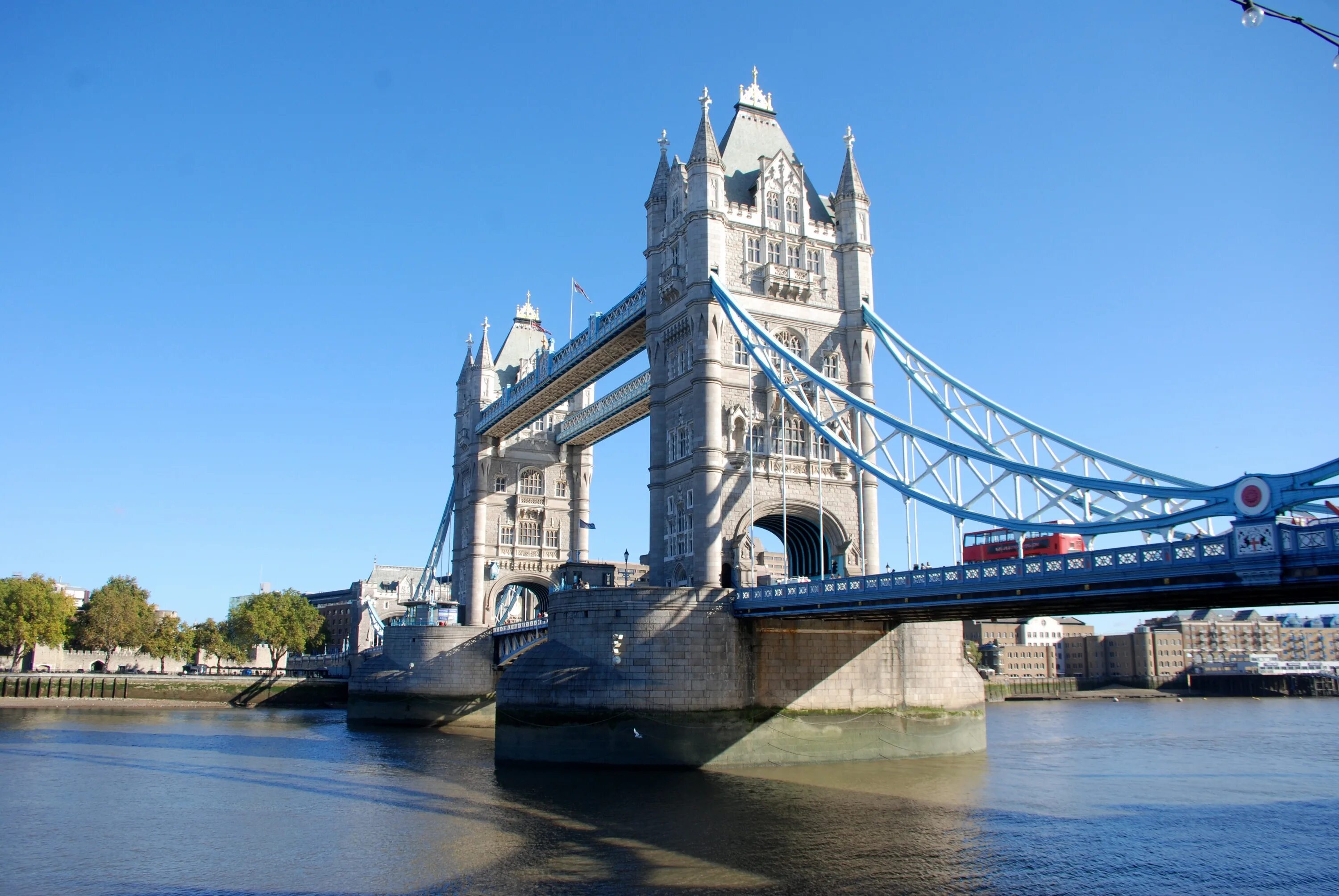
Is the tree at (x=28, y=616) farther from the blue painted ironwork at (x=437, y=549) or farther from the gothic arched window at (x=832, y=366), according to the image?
the gothic arched window at (x=832, y=366)

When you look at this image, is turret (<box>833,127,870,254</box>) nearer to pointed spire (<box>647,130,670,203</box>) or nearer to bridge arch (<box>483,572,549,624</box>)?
pointed spire (<box>647,130,670,203</box>)

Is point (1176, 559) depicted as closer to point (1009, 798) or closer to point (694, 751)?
point (1009, 798)

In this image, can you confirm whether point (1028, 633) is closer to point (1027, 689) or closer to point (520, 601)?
point (1027, 689)

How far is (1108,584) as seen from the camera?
2547 centimetres

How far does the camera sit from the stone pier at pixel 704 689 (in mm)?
36156

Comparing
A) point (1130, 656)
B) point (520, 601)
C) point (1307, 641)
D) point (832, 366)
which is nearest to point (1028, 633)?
point (1130, 656)

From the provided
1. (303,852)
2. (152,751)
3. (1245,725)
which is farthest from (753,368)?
(1245,725)

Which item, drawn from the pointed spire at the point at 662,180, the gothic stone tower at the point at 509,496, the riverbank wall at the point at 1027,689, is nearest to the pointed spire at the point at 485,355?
the gothic stone tower at the point at 509,496

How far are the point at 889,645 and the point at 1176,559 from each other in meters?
17.3

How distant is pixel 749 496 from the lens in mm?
41781

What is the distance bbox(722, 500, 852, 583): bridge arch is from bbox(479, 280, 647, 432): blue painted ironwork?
11.5 metres

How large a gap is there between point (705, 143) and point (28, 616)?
65.1 m

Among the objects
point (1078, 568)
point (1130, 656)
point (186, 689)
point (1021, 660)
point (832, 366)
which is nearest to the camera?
point (1078, 568)

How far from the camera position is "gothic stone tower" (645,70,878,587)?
4159 cm
